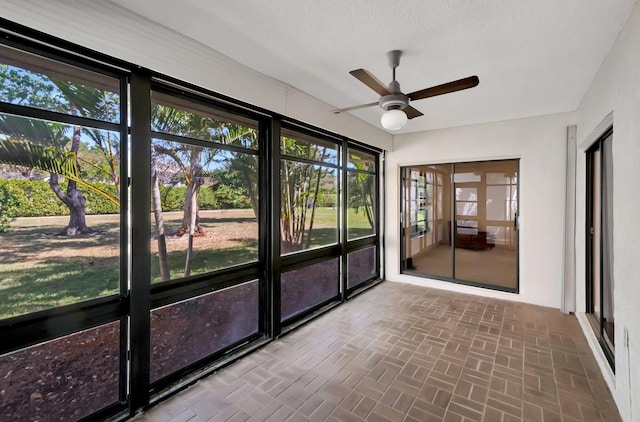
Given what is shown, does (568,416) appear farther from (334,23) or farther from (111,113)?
(111,113)

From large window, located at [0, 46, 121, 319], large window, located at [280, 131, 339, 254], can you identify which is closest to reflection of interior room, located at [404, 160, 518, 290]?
large window, located at [280, 131, 339, 254]

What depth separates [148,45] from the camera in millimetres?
2059

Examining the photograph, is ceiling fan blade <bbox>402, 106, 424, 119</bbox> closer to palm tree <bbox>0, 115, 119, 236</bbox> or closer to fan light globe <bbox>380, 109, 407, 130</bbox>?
fan light globe <bbox>380, 109, 407, 130</bbox>

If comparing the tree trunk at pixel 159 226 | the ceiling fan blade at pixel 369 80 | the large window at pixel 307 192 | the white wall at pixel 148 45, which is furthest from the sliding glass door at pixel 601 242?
the tree trunk at pixel 159 226

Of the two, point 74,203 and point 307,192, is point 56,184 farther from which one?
point 307,192

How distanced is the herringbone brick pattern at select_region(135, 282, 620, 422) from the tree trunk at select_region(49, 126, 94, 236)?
1443 mm

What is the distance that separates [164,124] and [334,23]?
157 cm

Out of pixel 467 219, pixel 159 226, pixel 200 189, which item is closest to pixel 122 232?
pixel 159 226

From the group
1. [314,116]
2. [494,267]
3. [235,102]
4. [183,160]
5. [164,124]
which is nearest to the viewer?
[164,124]

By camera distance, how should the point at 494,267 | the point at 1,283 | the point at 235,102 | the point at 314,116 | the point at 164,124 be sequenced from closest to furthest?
the point at 1,283
the point at 164,124
the point at 235,102
the point at 314,116
the point at 494,267

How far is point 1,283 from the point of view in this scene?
1.62 metres

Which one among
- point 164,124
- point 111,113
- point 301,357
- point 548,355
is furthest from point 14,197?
point 548,355

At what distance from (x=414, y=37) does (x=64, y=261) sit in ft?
9.86

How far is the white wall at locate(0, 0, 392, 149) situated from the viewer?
1664mm
